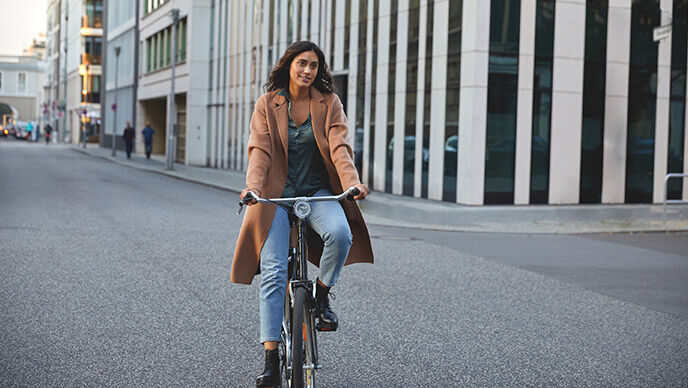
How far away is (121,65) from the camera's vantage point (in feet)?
193

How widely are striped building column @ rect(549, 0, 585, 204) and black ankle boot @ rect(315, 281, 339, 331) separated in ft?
52.2

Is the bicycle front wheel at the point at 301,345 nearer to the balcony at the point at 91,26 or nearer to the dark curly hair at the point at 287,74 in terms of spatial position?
the dark curly hair at the point at 287,74

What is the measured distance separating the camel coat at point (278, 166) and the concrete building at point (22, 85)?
389ft

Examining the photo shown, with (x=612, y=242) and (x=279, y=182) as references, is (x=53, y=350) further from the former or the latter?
(x=612, y=242)

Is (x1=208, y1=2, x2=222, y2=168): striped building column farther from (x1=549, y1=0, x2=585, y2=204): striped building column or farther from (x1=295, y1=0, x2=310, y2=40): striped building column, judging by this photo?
Answer: (x1=549, y1=0, x2=585, y2=204): striped building column

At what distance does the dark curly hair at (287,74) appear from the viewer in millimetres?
4180

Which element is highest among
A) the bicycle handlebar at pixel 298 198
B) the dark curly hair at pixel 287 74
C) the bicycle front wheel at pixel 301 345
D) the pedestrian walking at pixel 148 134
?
the pedestrian walking at pixel 148 134

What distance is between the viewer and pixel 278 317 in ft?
12.9

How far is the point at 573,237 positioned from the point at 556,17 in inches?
311

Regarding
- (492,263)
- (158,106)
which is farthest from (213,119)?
(492,263)

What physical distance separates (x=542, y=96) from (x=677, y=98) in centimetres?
435

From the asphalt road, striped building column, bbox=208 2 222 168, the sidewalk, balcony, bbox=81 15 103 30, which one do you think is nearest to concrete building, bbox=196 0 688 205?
the sidewalk

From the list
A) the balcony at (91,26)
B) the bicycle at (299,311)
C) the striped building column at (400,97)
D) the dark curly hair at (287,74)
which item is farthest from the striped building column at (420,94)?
the balcony at (91,26)

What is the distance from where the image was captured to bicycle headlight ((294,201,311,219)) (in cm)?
376
